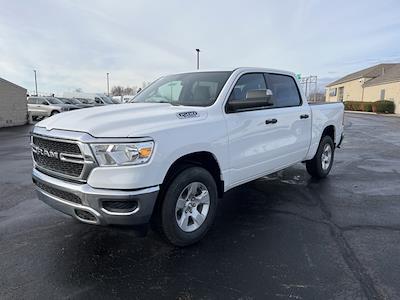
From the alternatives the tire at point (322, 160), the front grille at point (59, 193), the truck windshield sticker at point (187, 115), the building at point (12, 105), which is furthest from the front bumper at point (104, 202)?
the building at point (12, 105)

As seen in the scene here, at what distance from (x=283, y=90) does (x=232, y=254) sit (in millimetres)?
3008

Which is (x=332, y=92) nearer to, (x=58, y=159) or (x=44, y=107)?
(x=44, y=107)

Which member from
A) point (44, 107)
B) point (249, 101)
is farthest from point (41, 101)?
point (249, 101)

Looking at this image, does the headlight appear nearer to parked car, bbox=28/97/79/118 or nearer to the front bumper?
the front bumper

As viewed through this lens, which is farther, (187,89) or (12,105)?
(12,105)

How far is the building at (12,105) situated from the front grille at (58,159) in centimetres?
1929

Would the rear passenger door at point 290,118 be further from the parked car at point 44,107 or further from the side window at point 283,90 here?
the parked car at point 44,107

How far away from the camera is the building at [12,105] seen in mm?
20391

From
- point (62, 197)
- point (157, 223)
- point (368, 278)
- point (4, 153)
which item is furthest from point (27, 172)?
point (368, 278)

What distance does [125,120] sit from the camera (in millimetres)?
3430

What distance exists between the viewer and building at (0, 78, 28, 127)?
2039 cm

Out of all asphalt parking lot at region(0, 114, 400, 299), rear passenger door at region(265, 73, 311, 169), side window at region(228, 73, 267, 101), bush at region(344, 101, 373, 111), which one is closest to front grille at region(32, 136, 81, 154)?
asphalt parking lot at region(0, 114, 400, 299)

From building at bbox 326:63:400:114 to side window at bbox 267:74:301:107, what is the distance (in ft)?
129

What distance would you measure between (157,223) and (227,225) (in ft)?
4.12
